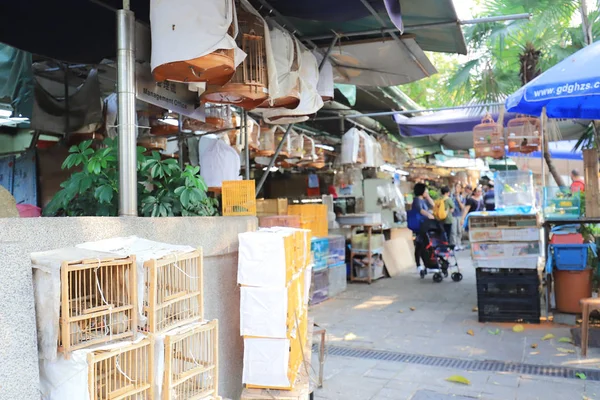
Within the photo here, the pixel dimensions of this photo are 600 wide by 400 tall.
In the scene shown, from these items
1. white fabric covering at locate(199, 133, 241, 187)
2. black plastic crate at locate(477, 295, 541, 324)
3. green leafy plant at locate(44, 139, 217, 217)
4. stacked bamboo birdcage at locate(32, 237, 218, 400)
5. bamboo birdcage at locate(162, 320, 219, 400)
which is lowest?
black plastic crate at locate(477, 295, 541, 324)

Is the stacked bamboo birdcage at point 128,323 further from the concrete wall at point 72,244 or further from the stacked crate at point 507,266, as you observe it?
the stacked crate at point 507,266

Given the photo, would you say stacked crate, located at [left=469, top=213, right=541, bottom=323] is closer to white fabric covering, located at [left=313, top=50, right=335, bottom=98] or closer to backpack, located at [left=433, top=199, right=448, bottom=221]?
white fabric covering, located at [left=313, top=50, right=335, bottom=98]

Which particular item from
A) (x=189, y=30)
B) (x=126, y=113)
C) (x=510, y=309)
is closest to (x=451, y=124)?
(x=510, y=309)

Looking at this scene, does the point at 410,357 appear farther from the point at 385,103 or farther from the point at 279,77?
the point at 385,103

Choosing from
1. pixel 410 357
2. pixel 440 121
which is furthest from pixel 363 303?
pixel 440 121

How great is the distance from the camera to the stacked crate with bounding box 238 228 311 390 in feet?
11.4

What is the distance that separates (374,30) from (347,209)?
361 inches

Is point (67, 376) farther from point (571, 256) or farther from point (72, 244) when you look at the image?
point (571, 256)

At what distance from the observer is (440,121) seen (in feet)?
34.7

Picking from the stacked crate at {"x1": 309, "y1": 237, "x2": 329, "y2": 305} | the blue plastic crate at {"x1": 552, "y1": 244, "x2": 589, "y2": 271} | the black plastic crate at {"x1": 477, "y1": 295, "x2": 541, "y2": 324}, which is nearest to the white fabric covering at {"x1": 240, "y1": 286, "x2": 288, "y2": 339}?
the black plastic crate at {"x1": 477, "y1": 295, "x2": 541, "y2": 324}

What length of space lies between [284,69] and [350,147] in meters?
5.87

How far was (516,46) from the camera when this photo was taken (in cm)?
973

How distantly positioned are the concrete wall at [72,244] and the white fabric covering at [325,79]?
2.22 metres

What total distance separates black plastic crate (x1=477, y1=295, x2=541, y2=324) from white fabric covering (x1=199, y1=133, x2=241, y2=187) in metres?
3.77
